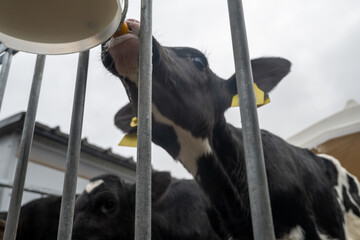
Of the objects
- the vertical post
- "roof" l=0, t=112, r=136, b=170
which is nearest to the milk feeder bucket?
the vertical post

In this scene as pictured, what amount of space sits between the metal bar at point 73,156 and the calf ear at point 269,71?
129 centimetres

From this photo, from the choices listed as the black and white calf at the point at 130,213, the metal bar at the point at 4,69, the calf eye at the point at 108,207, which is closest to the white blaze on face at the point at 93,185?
the black and white calf at the point at 130,213

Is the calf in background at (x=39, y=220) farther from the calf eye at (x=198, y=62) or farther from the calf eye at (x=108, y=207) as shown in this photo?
the calf eye at (x=198, y=62)

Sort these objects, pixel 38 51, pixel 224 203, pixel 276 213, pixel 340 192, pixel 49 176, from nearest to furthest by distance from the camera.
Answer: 1. pixel 38 51
2. pixel 276 213
3. pixel 224 203
4. pixel 340 192
5. pixel 49 176

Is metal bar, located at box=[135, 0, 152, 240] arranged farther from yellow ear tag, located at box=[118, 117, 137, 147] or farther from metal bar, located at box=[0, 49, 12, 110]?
yellow ear tag, located at box=[118, 117, 137, 147]

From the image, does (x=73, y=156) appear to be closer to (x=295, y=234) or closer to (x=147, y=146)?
(x=147, y=146)

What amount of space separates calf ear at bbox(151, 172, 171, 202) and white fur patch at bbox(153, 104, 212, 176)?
3.32ft

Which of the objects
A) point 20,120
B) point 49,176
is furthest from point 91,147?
point 20,120

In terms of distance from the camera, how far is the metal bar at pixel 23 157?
1.31 metres

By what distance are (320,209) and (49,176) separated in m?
4.64

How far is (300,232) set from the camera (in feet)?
6.66

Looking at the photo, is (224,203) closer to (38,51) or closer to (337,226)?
(337,226)

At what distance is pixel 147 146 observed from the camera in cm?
96

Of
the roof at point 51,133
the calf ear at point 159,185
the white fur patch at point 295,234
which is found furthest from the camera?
the roof at point 51,133
